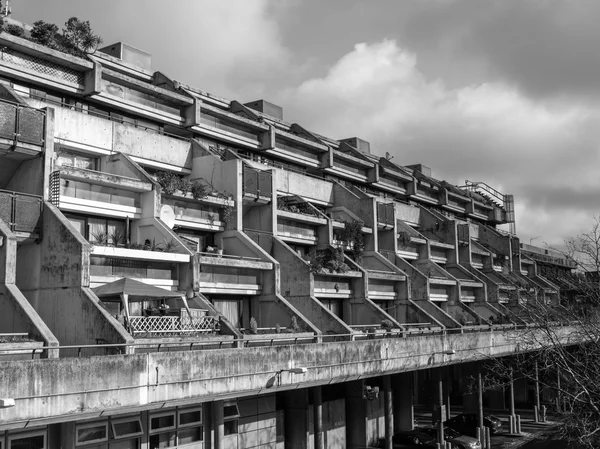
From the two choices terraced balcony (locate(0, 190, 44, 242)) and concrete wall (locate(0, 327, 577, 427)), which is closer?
concrete wall (locate(0, 327, 577, 427))

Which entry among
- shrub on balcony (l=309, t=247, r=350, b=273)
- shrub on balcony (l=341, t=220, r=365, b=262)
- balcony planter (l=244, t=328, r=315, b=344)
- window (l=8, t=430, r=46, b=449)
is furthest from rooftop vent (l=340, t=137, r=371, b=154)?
window (l=8, t=430, r=46, b=449)

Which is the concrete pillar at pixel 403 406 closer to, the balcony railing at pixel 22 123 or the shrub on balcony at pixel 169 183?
the shrub on balcony at pixel 169 183

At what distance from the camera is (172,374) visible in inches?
740

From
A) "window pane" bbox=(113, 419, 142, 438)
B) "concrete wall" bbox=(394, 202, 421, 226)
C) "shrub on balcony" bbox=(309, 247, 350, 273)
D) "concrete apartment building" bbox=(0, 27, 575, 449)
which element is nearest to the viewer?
"concrete apartment building" bbox=(0, 27, 575, 449)

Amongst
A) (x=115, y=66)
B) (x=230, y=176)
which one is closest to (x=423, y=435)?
(x=230, y=176)

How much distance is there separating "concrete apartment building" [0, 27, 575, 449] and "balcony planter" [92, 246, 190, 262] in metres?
0.10

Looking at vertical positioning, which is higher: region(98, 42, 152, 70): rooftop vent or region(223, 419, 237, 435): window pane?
region(98, 42, 152, 70): rooftop vent

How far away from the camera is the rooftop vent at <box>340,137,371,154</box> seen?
5841 cm

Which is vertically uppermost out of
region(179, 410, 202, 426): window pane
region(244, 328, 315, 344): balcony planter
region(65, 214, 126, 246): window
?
region(65, 214, 126, 246): window

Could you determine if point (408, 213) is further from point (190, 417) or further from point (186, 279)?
point (190, 417)

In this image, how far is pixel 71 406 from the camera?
1627 centimetres

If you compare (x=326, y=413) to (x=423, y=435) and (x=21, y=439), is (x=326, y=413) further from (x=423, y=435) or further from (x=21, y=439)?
(x=21, y=439)

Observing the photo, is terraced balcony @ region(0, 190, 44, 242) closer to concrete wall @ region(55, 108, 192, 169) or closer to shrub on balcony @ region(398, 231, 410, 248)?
concrete wall @ region(55, 108, 192, 169)

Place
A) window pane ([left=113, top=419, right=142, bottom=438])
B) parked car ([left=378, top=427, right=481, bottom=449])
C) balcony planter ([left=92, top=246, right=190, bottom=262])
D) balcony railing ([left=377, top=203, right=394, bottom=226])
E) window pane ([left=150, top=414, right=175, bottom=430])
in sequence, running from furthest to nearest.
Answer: balcony railing ([left=377, top=203, right=394, bottom=226]) → parked car ([left=378, top=427, right=481, bottom=449]) → balcony planter ([left=92, top=246, right=190, bottom=262]) → window pane ([left=150, top=414, right=175, bottom=430]) → window pane ([left=113, top=419, right=142, bottom=438])
